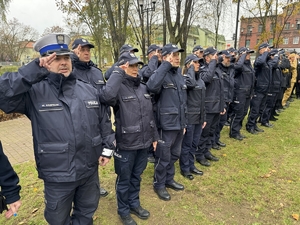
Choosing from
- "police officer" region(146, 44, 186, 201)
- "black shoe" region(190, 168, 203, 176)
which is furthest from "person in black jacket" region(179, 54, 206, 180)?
"police officer" region(146, 44, 186, 201)

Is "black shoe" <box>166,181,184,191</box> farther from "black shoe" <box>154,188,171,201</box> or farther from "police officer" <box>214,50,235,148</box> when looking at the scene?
"police officer" <box>214,50,235,148</box>

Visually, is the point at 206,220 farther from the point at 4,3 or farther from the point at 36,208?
the point at 4,3

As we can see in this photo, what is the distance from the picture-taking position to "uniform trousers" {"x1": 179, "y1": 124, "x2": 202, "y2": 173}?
3847mm

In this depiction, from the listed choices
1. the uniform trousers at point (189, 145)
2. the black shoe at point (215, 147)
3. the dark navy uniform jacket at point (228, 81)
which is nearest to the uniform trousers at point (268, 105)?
the dark navy uniform jacket at point (228, 81)

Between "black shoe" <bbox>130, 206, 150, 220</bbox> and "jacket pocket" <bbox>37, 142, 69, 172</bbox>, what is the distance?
1.46 metres

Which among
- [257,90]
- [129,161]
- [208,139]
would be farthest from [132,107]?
[257,90]

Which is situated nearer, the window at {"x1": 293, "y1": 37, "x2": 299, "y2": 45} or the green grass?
the green grass

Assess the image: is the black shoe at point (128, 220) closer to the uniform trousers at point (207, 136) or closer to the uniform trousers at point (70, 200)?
the uniform trousers at point (70, 200)

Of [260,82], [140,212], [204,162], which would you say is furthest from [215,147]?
[140,212]

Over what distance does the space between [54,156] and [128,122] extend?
97 cm

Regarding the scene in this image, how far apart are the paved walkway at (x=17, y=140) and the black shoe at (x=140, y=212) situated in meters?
2.79

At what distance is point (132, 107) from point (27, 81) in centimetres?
120

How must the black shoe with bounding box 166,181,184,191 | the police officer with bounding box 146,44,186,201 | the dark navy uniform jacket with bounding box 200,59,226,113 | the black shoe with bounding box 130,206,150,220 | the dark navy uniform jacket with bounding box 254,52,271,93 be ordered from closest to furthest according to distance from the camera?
the black shoe with bounding box 130,206,150,220 < the police officer with bounding box 146,44,186,201 < the black shoe with bounding box 166,181,184,191 < the dark navy uniform jacket with bounding box 200,59,226,113 < the dark navy uniform jacket with bounding box 254,52,271,93

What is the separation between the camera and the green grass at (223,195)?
3031 mm
